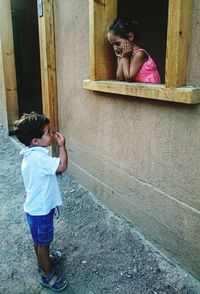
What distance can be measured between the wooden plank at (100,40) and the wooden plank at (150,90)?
14 centimetres

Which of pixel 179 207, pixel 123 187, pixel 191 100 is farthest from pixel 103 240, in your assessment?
pixel 191 100

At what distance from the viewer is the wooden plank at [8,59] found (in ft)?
19.1

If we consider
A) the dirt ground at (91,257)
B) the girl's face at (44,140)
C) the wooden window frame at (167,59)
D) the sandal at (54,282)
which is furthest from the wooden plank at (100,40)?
the sandal at (54,282)

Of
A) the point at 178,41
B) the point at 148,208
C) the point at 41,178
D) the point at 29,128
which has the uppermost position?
the point at 178,41

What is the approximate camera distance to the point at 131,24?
2801 mm

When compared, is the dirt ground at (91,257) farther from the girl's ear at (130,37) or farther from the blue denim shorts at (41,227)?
the girl's ear at (130,37)

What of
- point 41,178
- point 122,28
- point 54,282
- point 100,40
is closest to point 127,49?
point 122,28

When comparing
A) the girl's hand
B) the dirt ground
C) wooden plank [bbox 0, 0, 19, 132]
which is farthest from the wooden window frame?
wooden plank [bbox 0, 0, 19, 132]

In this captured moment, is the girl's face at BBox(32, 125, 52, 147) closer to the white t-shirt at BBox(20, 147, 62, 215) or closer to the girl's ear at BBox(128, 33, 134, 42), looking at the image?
the white t-shirt at BBox(20, 147, 62, 215)

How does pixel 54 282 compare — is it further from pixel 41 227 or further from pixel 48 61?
pixel 48 61

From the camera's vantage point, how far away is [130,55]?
2801mm

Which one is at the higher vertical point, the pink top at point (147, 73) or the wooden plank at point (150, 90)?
the pink top at point (147, 73)

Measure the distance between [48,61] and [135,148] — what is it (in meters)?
2.03

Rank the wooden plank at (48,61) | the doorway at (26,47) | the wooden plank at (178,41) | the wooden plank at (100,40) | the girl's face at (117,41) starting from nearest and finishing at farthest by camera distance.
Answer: the wooden plank at (178,41) < the girl's face at (117,41) < the wooden plank at (100,40) < the wooden plank at (48,61) < the doorway at (26,47)
